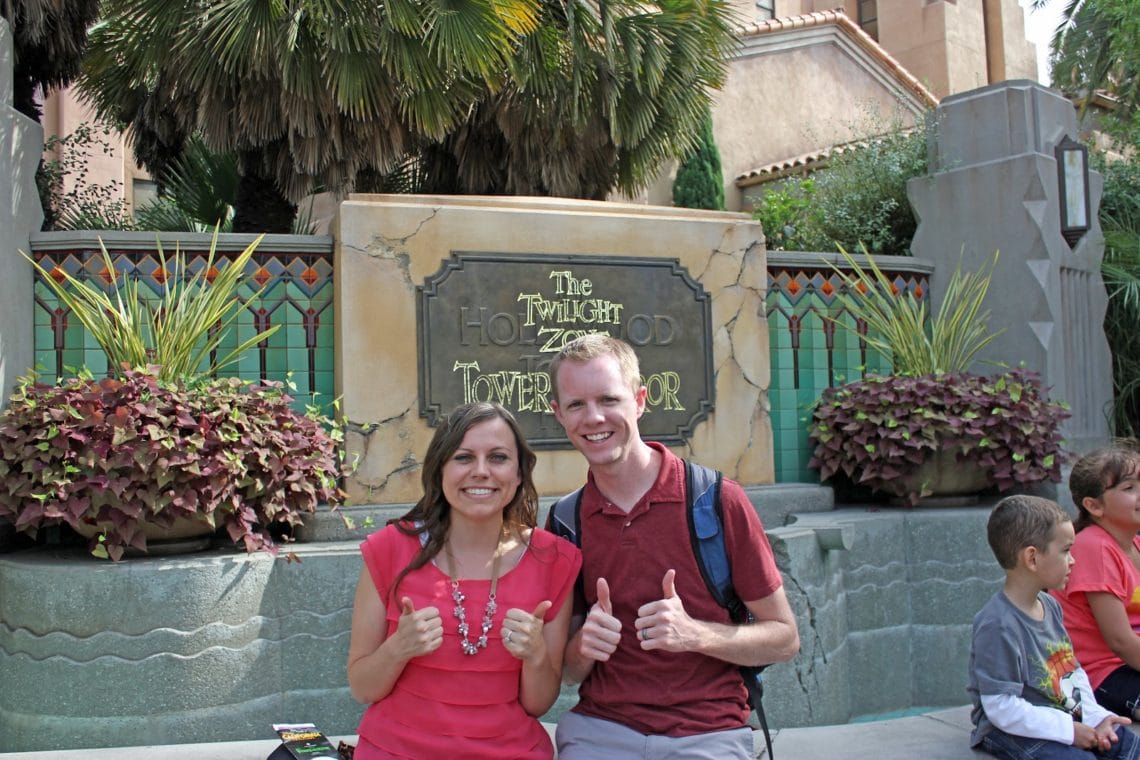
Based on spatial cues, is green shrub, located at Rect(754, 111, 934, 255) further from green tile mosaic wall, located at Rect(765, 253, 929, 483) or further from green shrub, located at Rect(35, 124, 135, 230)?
green shrub, located at Rect(35, 124, 135, 230)

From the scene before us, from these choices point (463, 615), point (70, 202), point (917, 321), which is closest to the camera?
point (463, 615)

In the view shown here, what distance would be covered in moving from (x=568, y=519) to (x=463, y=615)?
0.42 meters

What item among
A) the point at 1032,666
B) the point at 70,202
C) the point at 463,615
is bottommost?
the point at 1032,666

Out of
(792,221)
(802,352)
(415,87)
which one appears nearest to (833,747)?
(802,352)

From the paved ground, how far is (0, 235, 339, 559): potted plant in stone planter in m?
0.99

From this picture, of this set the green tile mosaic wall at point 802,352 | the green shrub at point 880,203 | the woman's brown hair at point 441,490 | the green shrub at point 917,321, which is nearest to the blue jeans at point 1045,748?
the woman's brown hair at point 441,490

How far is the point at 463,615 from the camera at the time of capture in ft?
9.09

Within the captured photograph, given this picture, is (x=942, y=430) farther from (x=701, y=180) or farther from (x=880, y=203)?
(x=701, y=180)

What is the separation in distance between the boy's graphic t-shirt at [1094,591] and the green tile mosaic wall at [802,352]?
9.17 ft

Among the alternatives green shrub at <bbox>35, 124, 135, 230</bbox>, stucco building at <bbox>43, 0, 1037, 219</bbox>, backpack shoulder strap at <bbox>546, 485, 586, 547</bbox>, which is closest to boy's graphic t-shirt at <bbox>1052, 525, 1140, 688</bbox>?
backpack shoulder strap at <bbox>546, 485, 586, 547</bbox>

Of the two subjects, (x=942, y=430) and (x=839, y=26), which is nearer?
(x=942, y=430)

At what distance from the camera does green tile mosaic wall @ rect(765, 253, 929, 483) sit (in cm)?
666

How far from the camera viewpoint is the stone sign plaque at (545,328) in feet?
18.5

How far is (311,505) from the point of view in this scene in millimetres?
4848
